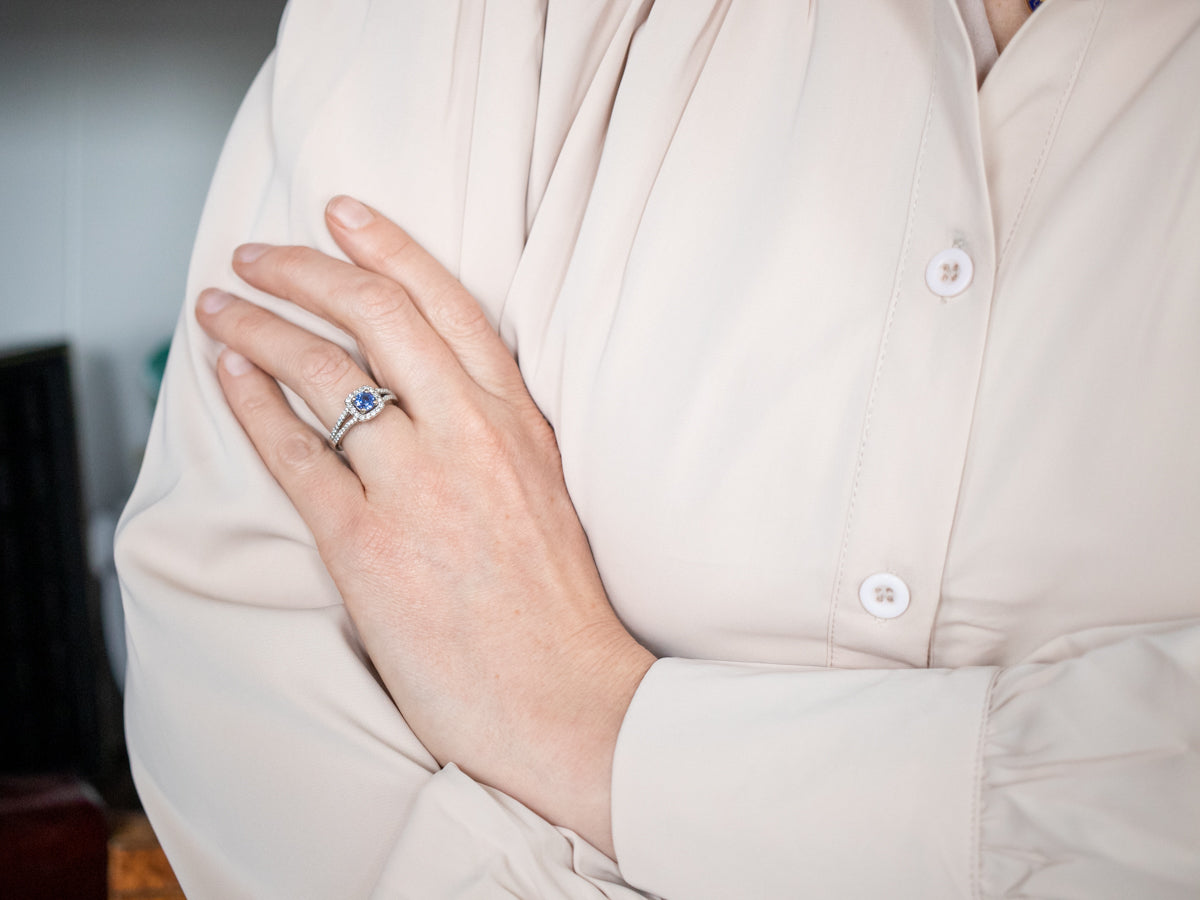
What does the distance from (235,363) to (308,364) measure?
0.27 feet

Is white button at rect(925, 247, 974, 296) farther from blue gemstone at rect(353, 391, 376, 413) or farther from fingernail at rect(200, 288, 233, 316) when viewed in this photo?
fingernail at rect(200, 288, 233, 316)

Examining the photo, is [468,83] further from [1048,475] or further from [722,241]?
A: [1048,475]

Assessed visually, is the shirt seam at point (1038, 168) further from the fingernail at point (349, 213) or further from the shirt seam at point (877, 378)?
the fingernail at point (349, 213)

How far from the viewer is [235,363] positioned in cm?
67

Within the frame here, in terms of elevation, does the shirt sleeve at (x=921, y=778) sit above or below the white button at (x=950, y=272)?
below

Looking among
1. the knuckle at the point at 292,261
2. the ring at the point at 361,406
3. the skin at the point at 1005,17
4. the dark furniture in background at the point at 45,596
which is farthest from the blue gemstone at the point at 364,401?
the dark furniture in background at the point at 45,596

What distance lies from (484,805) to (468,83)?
0.54 meters

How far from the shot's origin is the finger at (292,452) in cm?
61

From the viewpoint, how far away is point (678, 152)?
2.00 ft

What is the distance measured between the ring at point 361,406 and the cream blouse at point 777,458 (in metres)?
0.08

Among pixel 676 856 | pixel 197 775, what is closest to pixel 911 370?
pixel 676 856

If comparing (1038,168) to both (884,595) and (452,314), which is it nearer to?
(884,595)

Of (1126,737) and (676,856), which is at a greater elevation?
(1126,737)

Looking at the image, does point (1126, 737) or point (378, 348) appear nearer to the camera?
point (1126, 737)
